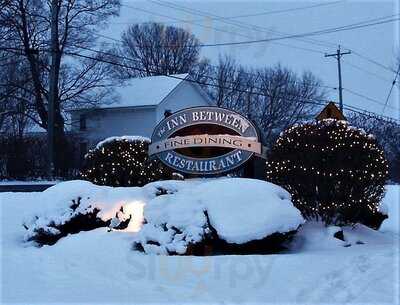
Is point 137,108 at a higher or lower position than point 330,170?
higher

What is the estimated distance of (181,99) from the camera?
153ft

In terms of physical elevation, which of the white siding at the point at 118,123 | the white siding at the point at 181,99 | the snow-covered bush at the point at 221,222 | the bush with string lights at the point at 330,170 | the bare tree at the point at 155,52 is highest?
the bare tree at the point at 155,52

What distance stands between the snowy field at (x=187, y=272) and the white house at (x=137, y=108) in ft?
110

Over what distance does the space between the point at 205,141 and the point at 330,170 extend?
3145 mm

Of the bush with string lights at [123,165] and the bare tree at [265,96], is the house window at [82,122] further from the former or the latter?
the bush with string lights at [123,165]

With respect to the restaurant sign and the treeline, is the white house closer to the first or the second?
the treeline

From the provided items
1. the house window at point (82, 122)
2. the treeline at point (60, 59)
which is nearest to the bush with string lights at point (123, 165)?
the treeline at point (60, 59)

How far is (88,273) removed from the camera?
8305mm

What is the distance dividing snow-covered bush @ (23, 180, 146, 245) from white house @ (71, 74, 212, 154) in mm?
32717

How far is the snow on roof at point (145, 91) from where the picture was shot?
4478 centimetres

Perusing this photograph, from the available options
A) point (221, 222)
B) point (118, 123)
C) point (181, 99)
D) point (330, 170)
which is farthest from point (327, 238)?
point (118, 123)

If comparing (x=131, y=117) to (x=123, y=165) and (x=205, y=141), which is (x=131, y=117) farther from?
(x=205, y=141)

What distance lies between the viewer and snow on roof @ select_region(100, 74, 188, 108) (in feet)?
147

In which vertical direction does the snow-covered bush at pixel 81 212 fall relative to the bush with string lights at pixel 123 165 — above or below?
below
